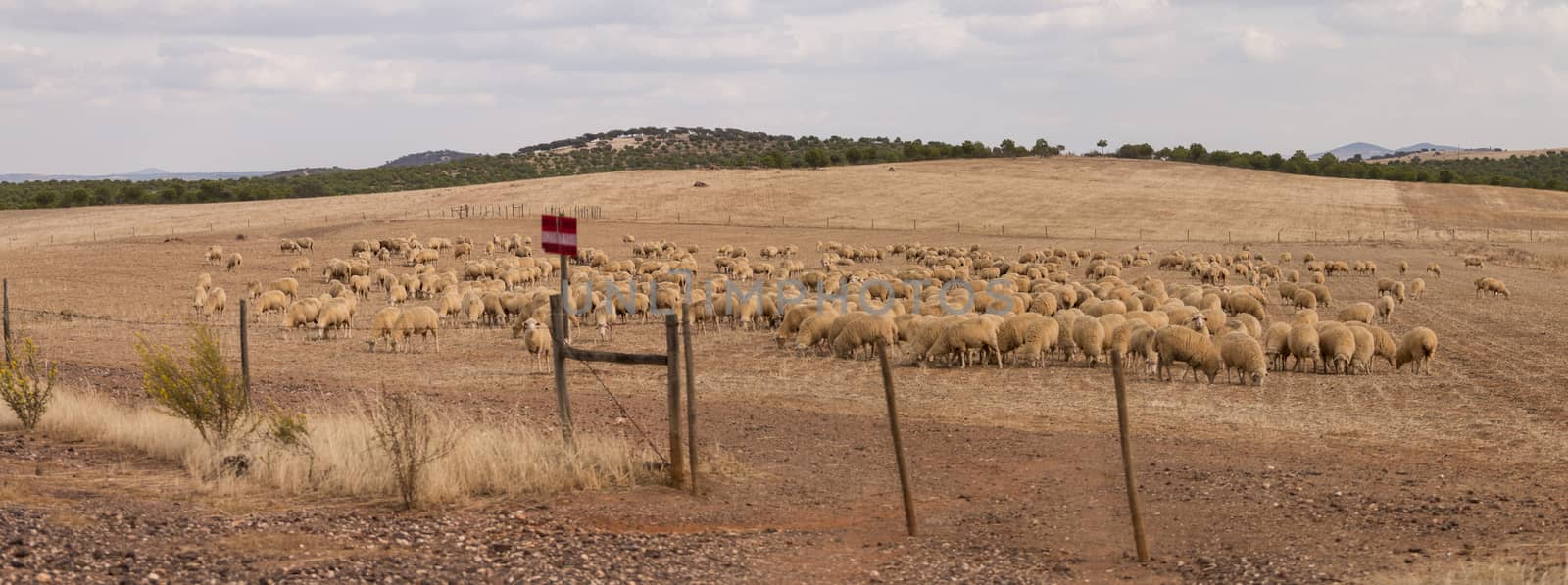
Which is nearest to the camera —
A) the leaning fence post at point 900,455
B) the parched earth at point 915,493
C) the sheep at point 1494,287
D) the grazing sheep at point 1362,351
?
the parched earth at point 915,493

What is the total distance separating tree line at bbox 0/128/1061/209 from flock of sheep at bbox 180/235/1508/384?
2300 inches

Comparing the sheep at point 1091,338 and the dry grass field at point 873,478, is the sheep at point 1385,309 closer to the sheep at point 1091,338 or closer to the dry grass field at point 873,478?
the dry grass field at point 873,478

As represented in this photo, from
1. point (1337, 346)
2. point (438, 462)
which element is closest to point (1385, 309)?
point (1337, 346)

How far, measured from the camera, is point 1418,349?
2055cm

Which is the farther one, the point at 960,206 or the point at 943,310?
the point at 960,206

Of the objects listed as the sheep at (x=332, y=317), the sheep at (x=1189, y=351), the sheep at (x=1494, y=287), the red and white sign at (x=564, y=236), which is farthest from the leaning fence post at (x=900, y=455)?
the sheep at (x=1494, y=287)

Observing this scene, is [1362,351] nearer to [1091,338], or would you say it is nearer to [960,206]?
[1091,338]

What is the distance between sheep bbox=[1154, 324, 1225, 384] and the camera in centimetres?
1958

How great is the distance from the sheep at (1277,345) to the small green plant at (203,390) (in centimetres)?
1593

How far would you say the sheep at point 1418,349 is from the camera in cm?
2044

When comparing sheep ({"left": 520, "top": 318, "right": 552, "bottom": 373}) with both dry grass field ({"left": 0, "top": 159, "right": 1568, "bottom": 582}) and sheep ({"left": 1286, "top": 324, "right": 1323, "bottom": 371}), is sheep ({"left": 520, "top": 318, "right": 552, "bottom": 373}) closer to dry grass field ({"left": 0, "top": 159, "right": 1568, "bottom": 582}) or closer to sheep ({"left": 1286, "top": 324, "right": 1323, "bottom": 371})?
dry grass field ({"left": 0, "top": 159, "right": 1568, "bottom": 582})

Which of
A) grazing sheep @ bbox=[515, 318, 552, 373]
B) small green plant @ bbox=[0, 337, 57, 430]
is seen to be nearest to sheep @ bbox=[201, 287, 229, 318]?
grazing sheep @ bbox=[515, 318, 552, 373]

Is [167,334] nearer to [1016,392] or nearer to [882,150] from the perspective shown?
[1016,392]

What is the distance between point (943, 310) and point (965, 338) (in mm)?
4836
